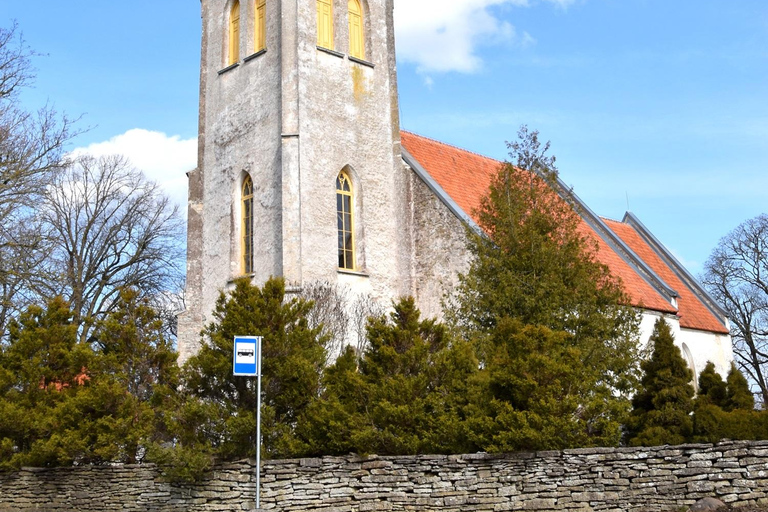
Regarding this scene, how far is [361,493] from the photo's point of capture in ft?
37.4

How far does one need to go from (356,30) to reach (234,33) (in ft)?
10.2

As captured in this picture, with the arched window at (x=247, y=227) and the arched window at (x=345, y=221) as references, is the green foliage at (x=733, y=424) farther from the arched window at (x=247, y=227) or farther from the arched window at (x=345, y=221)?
the arched window at (x=247, y=227)

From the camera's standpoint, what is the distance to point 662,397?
13.8 meters

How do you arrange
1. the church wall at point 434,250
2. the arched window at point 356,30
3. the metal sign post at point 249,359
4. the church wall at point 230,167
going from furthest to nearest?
the arched window at point 356,30
the church wall at point 434,250
the church wall at point 230,167
the metal sign post at point 249,359

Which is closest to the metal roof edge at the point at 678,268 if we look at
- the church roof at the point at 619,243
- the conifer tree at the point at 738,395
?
the church roof at the point at 619,243

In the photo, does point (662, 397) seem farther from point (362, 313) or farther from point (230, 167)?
point (230, 167)

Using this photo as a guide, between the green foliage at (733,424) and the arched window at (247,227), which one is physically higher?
the arched window at (247,227)

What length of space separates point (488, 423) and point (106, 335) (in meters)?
7.34

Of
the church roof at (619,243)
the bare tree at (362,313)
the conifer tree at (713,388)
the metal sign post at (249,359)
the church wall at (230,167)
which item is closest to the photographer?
the metal sign post at (249,359)

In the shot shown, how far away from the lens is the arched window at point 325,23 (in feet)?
65.9

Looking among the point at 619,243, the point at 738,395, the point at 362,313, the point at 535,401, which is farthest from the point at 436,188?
the point at 535,401

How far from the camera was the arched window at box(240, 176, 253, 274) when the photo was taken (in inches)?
771

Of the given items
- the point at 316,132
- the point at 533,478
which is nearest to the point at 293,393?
the point at 533,478

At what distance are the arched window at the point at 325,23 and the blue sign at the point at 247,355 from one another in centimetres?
1020
